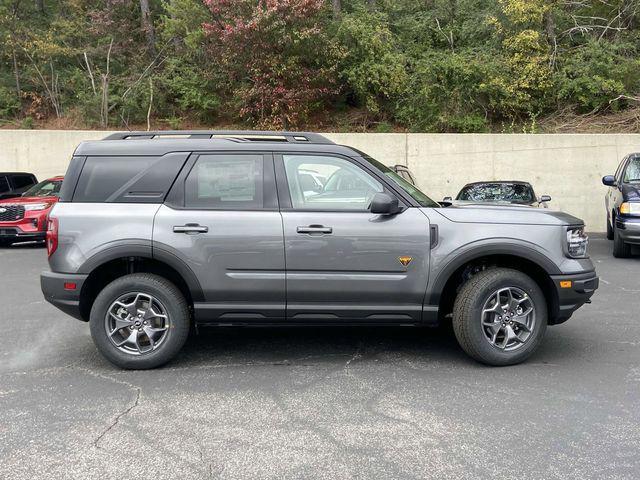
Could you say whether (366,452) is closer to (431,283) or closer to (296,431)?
(296,431)

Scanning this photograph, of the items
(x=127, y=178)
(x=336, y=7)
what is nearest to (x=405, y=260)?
(x=127, y=178)

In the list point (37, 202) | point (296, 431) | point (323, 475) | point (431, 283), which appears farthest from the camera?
point (37, 202)

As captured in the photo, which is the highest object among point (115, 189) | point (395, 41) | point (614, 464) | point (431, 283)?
point (395, 41)

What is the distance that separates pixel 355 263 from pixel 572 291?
1.84m

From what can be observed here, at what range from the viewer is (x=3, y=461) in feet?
11.3

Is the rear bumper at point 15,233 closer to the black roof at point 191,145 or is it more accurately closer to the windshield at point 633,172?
the black roof at point 191,145

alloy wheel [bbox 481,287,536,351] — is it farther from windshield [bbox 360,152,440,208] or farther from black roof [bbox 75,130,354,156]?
black roof [bbox 75,130,354,156]

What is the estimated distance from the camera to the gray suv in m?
4.85

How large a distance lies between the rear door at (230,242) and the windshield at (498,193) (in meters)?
6.86

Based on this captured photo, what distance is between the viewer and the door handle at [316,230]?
484 cm

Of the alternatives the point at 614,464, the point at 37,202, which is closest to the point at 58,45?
the point at 37,202

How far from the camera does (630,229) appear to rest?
10023 millimetres

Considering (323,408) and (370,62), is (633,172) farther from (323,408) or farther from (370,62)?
(370,62)

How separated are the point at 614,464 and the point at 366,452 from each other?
142 centimetres
